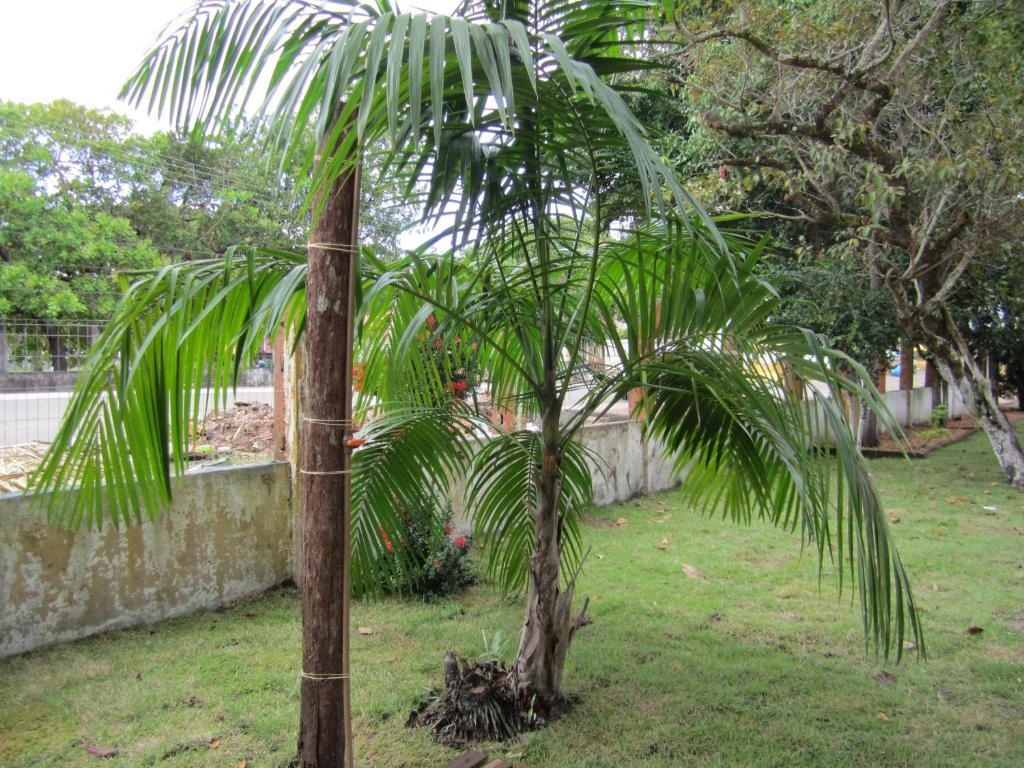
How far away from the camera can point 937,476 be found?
9523 millimetres

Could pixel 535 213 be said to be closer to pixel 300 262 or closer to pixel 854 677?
pixel 300 262

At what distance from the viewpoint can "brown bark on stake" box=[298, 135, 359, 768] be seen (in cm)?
211

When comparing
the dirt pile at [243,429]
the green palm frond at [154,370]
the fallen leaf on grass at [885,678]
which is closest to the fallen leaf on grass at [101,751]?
the green palm frond at [154,370]

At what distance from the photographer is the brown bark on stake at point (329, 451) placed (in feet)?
6.92

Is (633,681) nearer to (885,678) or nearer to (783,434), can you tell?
(885,678)

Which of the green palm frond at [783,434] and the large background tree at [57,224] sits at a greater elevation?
the large background tree at [57,224]

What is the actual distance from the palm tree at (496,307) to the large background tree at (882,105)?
3.22m

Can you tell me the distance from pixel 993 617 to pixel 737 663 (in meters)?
1.81

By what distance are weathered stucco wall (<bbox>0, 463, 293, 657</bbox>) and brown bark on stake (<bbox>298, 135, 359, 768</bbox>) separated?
7.06ft

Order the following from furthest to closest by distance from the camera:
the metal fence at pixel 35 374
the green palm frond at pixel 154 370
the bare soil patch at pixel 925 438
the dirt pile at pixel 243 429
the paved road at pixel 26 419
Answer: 1. the bare soil patch at pixel 925 438
2. the dirt pile at pixel 243 429
3. the paved road at pixel 26 419
4. the metal fence at pixel 35 374
5. the green palm frond at pixel 154 370

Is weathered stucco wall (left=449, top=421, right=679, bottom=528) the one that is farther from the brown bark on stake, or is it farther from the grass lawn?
the brown bark on stake

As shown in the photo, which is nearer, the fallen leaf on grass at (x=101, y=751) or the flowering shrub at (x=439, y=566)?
the fallen leaf on grass at (x=101, y=751)

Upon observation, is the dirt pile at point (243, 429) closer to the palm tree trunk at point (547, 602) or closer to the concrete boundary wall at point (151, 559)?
A: the concrete boundary wall at point (151, 559)

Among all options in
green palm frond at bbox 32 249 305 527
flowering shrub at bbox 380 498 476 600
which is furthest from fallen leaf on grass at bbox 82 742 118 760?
flowering shrub at bbox 380 498 476 600
